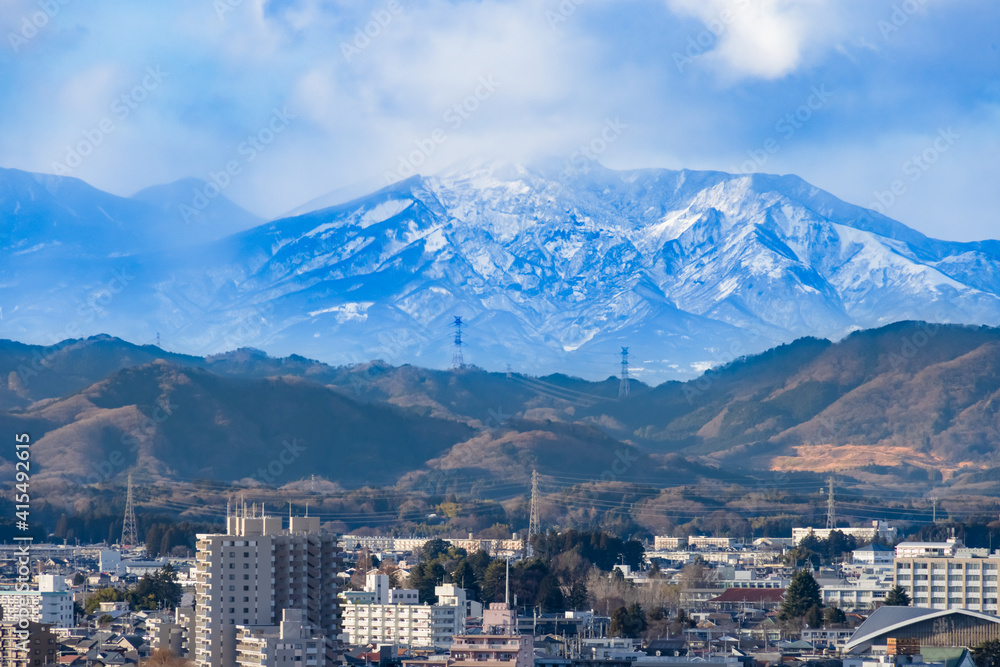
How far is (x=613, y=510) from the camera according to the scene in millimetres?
142750

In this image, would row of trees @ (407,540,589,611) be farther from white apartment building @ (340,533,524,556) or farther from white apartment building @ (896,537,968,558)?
white apartment building @ (340,533,524,556)

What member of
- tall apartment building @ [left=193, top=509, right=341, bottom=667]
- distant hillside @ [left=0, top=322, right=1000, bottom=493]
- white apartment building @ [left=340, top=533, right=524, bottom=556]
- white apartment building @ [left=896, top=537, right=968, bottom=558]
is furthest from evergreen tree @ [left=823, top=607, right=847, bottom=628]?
distant hillside @ [left=0, top=322, right=1000, bottom=493]

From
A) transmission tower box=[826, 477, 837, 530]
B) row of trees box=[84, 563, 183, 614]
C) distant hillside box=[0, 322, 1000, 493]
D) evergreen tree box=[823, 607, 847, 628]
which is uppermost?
distant hillside box=[0, 322, 1000, 493]

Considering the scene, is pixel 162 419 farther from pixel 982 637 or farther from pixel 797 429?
pixel 982 637

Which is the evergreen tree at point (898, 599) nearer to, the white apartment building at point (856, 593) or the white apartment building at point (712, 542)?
the white apartment building at point (856, 593)

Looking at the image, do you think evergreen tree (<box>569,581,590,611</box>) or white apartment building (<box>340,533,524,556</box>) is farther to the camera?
white apartment building (<box>340,533,524,556</box>)

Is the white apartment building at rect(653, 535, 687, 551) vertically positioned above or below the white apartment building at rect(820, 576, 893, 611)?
above

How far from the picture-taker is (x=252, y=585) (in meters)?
49.4

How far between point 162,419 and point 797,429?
57587 millimetres

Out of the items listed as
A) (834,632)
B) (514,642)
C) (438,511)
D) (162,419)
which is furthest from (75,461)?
(514,642)

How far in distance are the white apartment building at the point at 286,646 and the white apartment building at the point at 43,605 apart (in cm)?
2182

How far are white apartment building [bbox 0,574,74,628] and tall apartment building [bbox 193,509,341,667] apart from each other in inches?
675

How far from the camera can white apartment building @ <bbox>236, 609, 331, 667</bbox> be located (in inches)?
1710

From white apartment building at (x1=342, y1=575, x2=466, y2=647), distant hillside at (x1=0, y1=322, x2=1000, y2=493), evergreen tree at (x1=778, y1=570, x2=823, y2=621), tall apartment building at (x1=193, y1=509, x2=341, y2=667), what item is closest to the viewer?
tall apartment building at (x1=193, y1=509, x2=341, y2=667)
